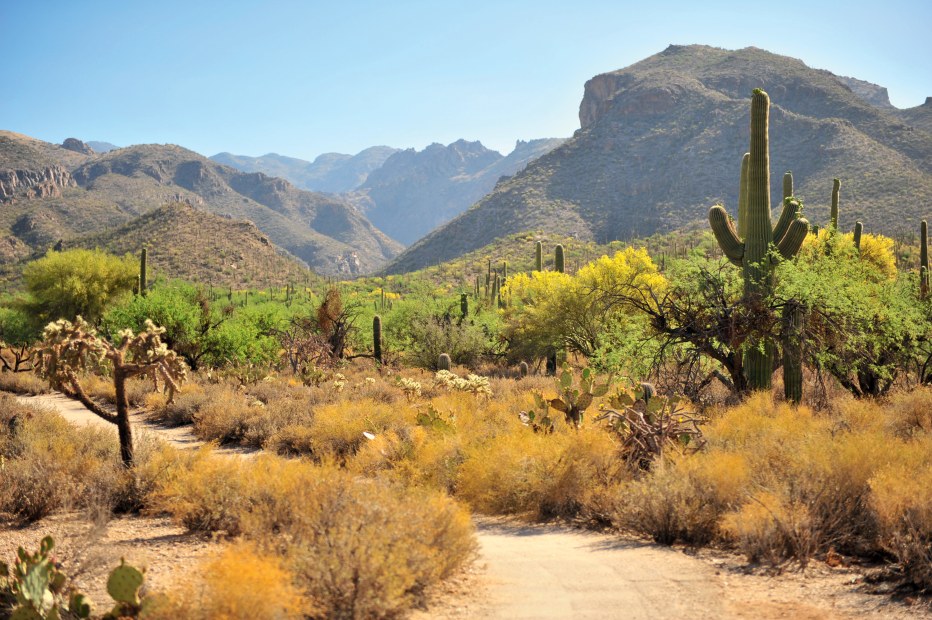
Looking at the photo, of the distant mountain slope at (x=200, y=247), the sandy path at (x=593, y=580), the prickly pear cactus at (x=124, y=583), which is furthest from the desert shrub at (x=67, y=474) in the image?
the distant mountain slope at (x=200, y=247)

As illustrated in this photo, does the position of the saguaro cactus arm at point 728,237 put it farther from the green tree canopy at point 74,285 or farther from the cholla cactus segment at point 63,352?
the green tree canopy at point 74,285

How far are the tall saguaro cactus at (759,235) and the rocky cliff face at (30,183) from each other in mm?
122053

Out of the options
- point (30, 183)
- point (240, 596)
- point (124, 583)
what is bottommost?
→ point (124, 583)

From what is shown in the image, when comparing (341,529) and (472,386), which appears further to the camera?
(472,386)

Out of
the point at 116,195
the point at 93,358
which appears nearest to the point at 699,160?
the point at 93,358

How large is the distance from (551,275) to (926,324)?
14.8 metres

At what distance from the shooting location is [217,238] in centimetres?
8119

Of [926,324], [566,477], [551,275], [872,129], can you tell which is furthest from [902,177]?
[566,477]

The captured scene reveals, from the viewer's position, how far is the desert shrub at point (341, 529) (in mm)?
4945

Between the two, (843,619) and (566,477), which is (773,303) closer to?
(566,477)

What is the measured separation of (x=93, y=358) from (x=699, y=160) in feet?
308

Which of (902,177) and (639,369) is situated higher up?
(902,177)

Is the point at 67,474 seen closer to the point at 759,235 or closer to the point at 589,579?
the point at 589,579

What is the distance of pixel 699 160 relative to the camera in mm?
92688
